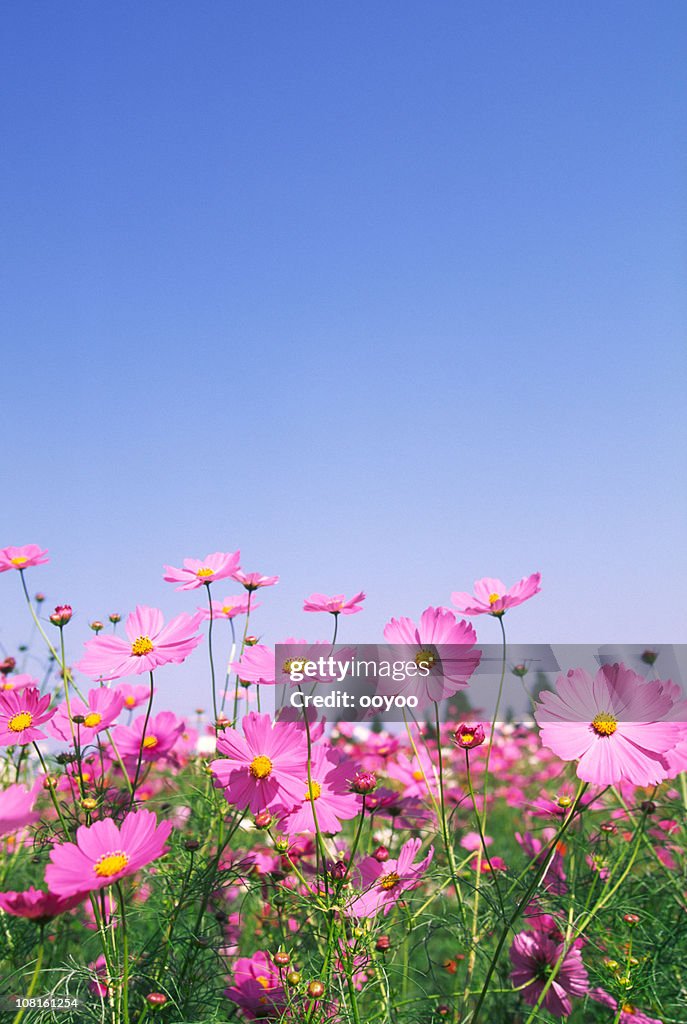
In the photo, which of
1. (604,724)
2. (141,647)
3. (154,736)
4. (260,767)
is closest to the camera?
(604,724)

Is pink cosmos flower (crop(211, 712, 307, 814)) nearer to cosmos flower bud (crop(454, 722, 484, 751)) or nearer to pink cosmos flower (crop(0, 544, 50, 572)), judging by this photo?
cosmos flower bud (crop(454, 722, 484, 751))

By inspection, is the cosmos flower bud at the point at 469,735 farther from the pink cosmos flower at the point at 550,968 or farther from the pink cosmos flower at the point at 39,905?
the pink cosmos flower at the point at 39,905

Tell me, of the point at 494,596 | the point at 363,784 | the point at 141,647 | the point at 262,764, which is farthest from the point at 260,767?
the point at 494,596

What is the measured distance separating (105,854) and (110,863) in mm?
23

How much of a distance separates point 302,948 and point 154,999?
0.39 metres

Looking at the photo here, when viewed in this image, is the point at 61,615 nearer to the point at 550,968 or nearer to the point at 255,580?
the point at 255,580

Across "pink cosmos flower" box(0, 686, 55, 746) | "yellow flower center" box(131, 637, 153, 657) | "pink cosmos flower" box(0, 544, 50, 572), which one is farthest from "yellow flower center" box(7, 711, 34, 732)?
"pink cosmos flower" box(0, 544, 50, 572)

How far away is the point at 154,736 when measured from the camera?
1414 millimetres

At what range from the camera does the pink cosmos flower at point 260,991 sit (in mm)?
1006

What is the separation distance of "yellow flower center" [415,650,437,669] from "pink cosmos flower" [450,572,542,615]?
0.28 ft

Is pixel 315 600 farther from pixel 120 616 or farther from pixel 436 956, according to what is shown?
pixel 436 956

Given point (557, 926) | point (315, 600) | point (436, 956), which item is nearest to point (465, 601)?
point (315, 600)

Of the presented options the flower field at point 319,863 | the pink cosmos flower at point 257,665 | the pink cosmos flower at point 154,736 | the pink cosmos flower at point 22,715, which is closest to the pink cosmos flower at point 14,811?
the flower field at point 319,863

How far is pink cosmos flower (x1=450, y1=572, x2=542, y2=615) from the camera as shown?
1043mm
